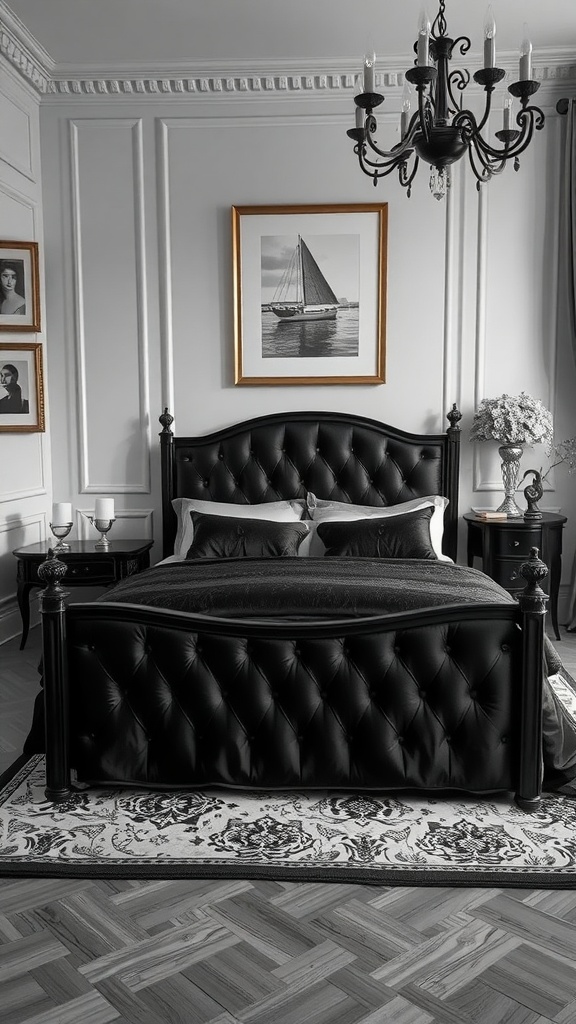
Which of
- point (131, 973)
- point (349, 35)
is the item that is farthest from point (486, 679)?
point (349, 35)

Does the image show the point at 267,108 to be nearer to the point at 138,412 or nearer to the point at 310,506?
the point at 138,412

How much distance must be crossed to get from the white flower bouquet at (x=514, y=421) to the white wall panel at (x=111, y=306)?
210cm

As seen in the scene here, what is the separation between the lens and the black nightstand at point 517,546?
4.79 meters

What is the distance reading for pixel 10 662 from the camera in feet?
15.5

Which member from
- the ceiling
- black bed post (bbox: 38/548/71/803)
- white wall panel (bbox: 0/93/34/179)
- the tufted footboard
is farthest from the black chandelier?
white wall panel (bbox: 0/93/34/179)

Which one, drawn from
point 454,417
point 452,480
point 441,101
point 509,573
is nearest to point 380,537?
point 509,573

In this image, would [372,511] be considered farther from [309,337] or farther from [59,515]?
[59,515]

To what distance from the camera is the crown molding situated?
5.05m

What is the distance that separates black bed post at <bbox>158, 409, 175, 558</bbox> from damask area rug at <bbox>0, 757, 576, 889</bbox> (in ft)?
7.88

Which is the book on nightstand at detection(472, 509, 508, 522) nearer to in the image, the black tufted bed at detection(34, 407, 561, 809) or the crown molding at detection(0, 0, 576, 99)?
the black tufted bed at detection(34, 407, 561, 809)

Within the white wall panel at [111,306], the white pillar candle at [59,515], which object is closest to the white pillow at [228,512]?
the white wall panel at [111,306]

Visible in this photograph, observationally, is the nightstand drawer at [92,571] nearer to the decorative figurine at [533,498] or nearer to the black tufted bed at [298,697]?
the black tufted bed at [298,697]

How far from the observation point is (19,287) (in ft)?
16.7

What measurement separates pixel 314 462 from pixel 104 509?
130 cm
